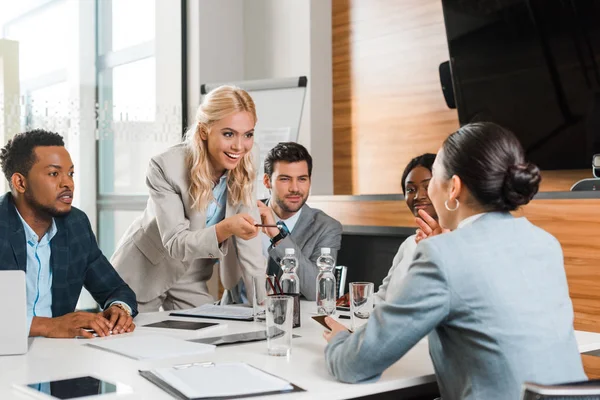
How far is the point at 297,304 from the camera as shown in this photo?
6.93ft

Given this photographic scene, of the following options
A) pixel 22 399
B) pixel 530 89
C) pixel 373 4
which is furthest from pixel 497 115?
pixel 22 399

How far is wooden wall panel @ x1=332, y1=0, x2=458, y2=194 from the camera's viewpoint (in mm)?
4293

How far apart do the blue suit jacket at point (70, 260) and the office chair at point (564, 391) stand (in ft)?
4.98

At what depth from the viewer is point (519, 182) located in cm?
146

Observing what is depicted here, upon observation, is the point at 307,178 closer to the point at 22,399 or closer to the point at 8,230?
the point at 8,230

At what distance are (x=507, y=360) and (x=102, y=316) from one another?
121 cm

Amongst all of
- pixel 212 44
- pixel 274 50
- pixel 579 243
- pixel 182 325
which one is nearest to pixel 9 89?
pixel 212 44

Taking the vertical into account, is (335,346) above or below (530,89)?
below

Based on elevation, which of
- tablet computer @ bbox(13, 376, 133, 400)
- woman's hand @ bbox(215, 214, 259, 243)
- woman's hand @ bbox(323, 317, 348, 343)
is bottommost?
tablet computer @ bbox(13, 376, 133, 400)

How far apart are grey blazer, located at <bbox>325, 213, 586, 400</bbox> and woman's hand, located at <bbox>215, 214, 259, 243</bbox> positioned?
3.54 ft

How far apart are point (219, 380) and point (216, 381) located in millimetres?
10

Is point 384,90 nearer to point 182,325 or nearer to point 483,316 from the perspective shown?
point 182,325

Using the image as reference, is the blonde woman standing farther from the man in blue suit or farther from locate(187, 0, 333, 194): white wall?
locate(187, 0, 333, 194): white wall

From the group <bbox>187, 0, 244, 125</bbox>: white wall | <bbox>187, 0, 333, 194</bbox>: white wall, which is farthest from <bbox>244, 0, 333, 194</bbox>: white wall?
<bbox>187, 0, 244, 125</bbox>: white wall
